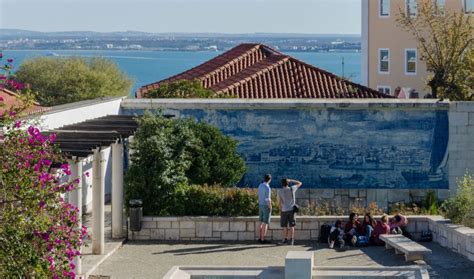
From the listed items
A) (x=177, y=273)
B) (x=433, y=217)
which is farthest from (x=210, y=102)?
(x=177, y=273)

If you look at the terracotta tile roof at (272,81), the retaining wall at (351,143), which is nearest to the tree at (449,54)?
the terracotta tile roof at (272,81)

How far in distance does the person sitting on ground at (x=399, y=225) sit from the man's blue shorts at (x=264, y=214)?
260cm

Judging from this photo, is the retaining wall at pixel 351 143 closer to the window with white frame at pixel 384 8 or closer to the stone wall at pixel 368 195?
the stone wall at pixel 368 195

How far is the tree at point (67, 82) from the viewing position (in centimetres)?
5447

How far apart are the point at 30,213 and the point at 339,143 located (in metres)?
17.0

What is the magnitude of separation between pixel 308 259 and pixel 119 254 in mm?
5131

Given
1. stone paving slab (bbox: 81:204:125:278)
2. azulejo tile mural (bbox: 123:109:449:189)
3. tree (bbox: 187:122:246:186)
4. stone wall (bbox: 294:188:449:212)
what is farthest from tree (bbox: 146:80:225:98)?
stone paving slab (bbox: 81:204:125:278)

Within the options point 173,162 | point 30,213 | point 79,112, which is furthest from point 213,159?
point 30,213

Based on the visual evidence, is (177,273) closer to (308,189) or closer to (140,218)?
(140,218)

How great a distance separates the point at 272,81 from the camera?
130 feet

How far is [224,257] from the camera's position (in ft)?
72.2

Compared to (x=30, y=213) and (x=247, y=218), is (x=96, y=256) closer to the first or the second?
(x=247, y=218)

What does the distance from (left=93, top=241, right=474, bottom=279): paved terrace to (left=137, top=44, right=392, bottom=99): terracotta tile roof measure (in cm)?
1320

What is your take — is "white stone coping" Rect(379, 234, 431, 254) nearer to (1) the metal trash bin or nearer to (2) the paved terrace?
(2) the paved terrace
